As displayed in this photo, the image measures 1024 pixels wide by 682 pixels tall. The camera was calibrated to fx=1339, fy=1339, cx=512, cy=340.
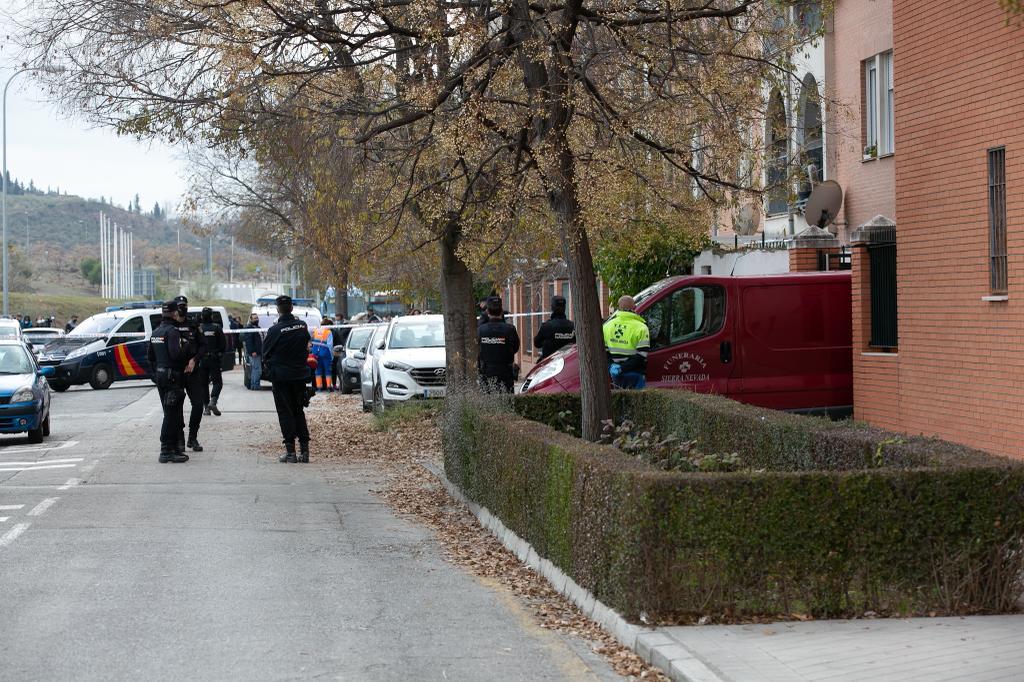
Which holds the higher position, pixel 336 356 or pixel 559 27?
pixel 559 27

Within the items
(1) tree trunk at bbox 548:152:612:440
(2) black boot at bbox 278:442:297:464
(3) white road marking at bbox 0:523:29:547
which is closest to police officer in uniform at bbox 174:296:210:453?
(2) black boot at bbox 278:442:297:464

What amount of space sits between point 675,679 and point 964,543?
6.71 ft

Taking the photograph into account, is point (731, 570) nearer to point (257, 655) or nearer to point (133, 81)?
point (257, 655)

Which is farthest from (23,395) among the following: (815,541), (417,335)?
(815,541)

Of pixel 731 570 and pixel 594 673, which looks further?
pixel 731 570

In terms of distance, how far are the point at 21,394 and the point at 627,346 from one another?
30.0ft

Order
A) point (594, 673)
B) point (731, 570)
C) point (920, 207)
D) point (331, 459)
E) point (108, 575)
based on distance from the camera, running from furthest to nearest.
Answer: point (331, 459), point (920, 207), point (108, 575), point (731, 570), point (594, 673)

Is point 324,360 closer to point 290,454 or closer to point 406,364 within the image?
point 406,364

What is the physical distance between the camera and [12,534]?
11.0 metres

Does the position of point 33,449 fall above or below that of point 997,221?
below

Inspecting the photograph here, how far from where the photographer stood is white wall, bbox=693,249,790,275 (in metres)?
22.6

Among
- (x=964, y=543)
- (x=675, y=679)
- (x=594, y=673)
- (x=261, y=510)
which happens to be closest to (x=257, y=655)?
(x=594, y=673)

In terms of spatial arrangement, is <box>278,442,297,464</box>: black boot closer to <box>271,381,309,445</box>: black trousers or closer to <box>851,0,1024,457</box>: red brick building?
<box>271,381,309,445</box>: black trousers

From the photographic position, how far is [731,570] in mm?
7336
